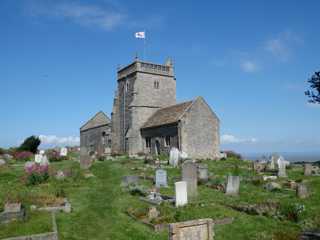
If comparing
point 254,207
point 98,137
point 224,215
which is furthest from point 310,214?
point 98,137

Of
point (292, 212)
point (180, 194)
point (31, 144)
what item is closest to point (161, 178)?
point (180, 194)

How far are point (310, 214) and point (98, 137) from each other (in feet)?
146

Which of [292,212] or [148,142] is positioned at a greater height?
[148,142]

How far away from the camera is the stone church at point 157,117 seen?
118 ft

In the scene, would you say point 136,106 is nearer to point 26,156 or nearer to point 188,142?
point 188,142

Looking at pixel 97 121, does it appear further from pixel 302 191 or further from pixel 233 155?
pixel 302 191

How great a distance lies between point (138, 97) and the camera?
42.1 m

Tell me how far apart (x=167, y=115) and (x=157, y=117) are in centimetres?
215

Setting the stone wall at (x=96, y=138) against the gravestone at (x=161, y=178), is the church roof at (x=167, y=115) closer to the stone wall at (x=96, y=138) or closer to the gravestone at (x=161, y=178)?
the stone wall at (x=96, y=138)

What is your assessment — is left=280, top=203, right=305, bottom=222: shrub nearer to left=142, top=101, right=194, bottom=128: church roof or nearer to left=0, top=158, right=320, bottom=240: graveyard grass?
left=0, top=158, right=320, bottom=240: graveyard grass

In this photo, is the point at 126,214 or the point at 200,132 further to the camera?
the point at 200,132

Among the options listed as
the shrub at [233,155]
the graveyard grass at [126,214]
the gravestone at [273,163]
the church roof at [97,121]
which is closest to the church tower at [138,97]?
the shrub at [233,155]

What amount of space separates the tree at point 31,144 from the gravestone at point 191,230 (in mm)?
34202

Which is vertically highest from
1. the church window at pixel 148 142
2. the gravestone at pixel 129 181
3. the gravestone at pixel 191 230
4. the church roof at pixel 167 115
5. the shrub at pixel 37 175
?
the church roof at pixel 167 115
